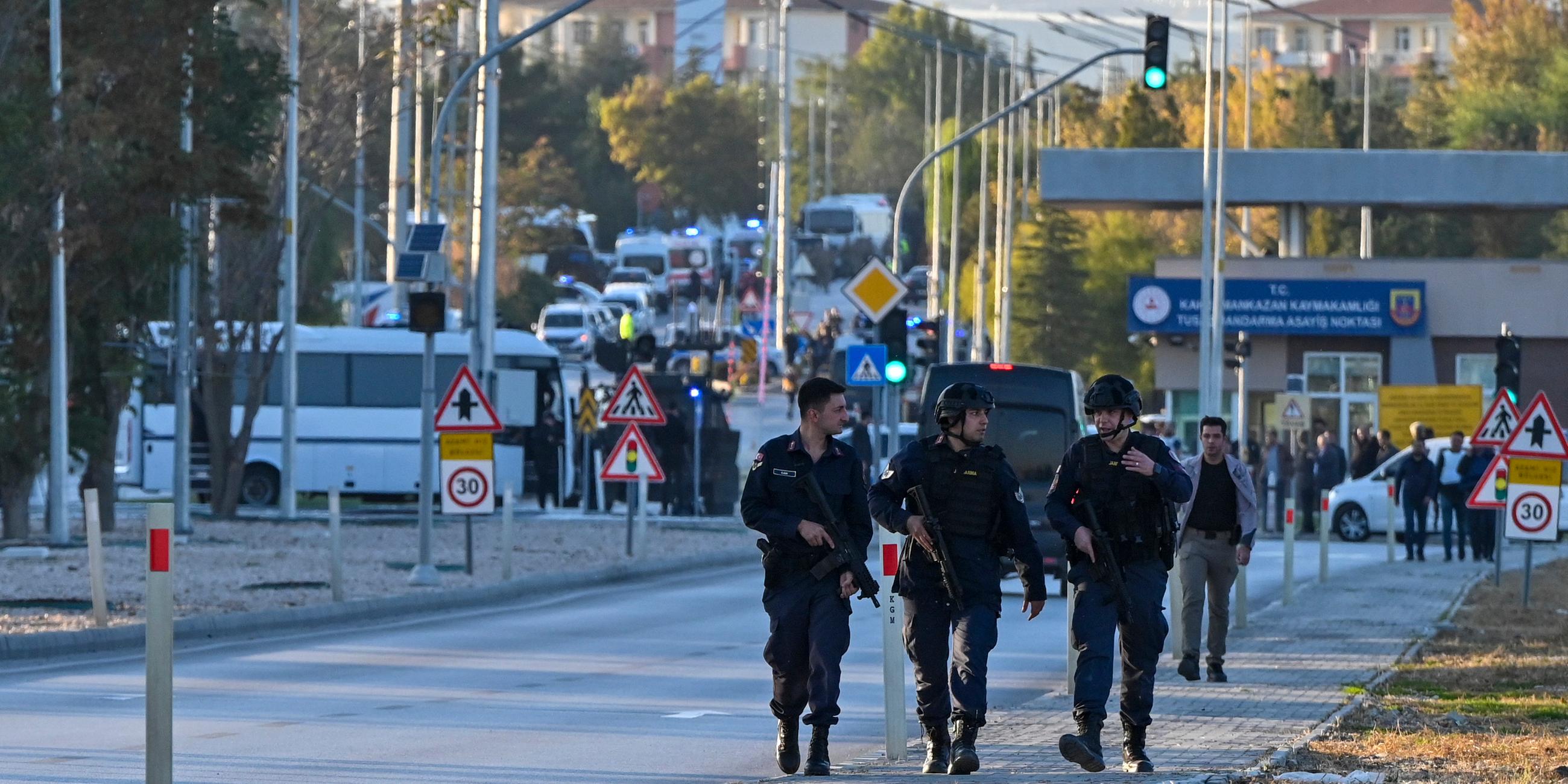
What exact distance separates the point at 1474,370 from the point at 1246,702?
40.4 m

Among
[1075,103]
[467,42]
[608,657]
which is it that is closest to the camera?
[608,657]

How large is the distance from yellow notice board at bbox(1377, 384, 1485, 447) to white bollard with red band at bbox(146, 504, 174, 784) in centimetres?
4137

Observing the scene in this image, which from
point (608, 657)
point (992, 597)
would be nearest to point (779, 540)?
point (992, 597)

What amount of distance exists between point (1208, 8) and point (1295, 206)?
23.2 feet

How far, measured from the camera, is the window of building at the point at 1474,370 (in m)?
51.7

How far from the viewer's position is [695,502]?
3822cm

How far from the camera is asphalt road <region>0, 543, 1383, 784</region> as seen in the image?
1090 centimetres

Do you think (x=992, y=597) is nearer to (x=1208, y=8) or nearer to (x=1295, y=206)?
(x=1208, y=8)

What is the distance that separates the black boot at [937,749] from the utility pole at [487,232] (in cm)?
2265

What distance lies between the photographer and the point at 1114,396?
10.1 metres

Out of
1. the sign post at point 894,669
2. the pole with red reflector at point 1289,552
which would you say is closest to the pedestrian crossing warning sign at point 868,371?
the pole with red reflector at point 1289,552

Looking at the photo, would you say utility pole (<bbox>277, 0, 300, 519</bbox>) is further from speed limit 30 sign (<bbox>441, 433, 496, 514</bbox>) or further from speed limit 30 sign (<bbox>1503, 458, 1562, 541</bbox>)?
speed limit 30 sign (<bbox>1503, 458, 1562, 541</bbox>)

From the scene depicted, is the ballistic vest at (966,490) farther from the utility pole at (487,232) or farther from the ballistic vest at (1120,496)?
the utility pole at (487,232)

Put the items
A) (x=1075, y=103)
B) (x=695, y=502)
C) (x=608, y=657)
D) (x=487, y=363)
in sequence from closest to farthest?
(x=608, y=657) → (x=487, y=363) → (x=695, y=502) → (x=1075, y=103)
